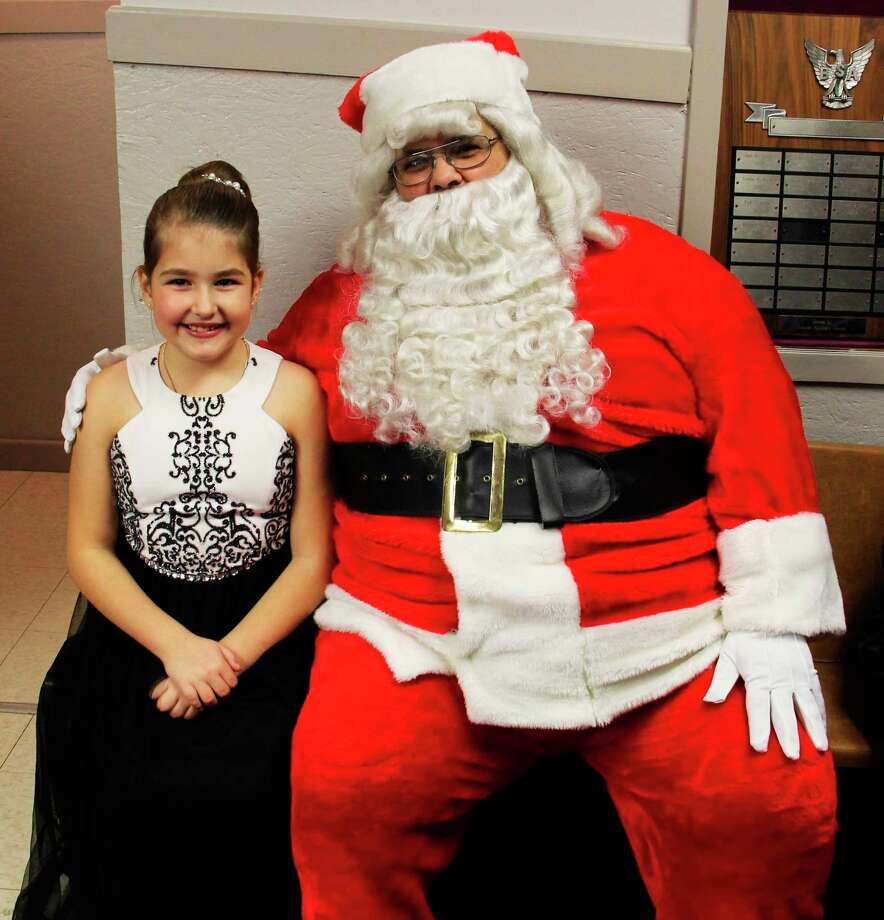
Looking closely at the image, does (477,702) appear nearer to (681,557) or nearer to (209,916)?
(681,557)

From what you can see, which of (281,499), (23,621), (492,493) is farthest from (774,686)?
(23,621)

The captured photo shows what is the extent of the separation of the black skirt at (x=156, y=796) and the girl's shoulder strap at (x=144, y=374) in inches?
13.8

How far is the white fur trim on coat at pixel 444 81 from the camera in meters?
1.64

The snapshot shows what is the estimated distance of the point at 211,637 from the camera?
1695 mm

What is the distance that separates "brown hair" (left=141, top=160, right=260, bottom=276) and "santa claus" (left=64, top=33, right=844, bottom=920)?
22 centimetres

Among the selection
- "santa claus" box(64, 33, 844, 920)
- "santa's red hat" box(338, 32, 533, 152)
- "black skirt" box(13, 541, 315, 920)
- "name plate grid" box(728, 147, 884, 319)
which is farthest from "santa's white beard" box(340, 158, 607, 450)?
"name plate grid" box(728, 147, 884, 319)

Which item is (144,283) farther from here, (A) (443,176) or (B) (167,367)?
(A) (443,176)

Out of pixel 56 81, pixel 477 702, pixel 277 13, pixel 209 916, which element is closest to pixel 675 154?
pixel 277 13

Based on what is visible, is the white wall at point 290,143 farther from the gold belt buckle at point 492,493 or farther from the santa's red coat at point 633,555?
the gold belt buckle at point 492,493

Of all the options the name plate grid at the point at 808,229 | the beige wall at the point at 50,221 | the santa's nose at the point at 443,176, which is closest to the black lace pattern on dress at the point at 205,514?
the santa's nose at the point at 443,176

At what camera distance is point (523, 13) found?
6.48ft

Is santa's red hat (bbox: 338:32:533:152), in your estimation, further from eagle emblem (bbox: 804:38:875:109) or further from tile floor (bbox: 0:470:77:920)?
tile floor (bbox: 0:470:77:920)

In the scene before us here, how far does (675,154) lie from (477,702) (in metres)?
1.10

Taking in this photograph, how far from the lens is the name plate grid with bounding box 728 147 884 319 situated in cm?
213
